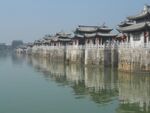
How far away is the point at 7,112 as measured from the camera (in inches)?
842

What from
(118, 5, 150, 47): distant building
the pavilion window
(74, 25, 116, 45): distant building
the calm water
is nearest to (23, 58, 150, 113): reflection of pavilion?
the calm water

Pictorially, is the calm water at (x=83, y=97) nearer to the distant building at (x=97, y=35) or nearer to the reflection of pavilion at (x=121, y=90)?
the reflection of pavilion at (x=121, y=90)

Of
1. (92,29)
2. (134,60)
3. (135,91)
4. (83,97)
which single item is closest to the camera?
(83,97)

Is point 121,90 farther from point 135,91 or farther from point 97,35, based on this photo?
point 97,35

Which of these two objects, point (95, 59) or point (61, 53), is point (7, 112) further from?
point (61, 53)

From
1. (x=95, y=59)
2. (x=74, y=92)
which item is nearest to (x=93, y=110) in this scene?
(x=74, y=92)

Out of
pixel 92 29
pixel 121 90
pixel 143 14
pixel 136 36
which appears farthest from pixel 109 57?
pixel 121 90

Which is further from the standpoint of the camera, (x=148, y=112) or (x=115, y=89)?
(x=115, y=89)

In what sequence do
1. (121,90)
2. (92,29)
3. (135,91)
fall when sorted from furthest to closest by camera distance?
(92,29) < (121,90) < (135,91)

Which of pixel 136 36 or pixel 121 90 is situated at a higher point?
pixel 136 36

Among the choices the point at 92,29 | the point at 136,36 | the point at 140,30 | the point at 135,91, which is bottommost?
the point at 135,91

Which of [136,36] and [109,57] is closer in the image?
[136,36]

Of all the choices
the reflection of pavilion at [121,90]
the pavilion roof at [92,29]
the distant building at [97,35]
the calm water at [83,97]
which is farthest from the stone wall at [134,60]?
the pavilion roof at [92,29]

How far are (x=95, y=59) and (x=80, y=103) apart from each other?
30578 millimetres
